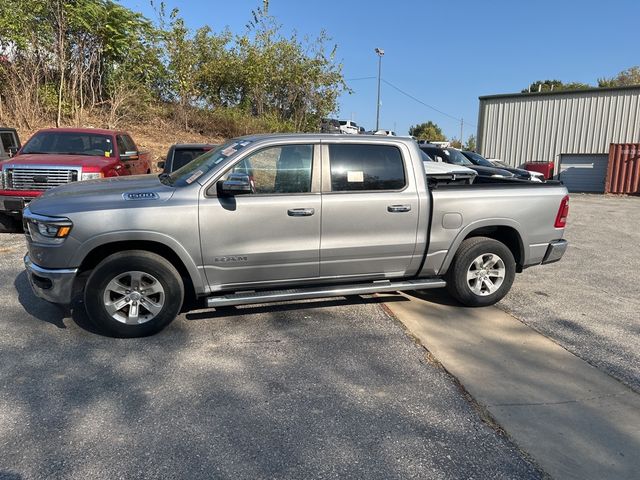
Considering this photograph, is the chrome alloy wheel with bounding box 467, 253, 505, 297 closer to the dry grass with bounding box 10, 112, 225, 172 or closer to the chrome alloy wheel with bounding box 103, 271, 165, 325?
the chrome alloy wheel with bounding box 103, 271, 165, 325

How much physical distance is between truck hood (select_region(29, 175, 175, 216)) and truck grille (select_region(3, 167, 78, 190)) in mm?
4091

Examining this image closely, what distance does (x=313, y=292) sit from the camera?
4.75m

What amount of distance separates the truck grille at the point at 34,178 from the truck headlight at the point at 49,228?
445cm

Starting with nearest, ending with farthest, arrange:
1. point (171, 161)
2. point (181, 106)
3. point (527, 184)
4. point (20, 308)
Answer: point (20, 308)
point (527, 184)
point (171, 161)
point (181, 106)

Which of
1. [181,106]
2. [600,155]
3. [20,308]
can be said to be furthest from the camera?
[600,155]

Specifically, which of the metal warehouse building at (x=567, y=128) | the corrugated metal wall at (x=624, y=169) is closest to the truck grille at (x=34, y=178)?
the corrugated metal wall at (x=624, y=169)

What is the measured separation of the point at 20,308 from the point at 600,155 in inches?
1088

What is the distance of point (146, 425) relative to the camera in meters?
3.15

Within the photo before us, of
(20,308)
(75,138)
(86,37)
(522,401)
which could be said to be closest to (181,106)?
(86,37)

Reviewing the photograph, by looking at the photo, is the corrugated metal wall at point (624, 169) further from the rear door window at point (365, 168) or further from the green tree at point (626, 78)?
the green tree at point (626, 78)

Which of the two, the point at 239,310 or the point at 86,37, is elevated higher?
the point at 86,37

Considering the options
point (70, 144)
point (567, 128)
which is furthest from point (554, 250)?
point (567, 128)

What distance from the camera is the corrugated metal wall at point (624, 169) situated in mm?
23375

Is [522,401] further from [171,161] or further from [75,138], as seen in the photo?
[75,138]
